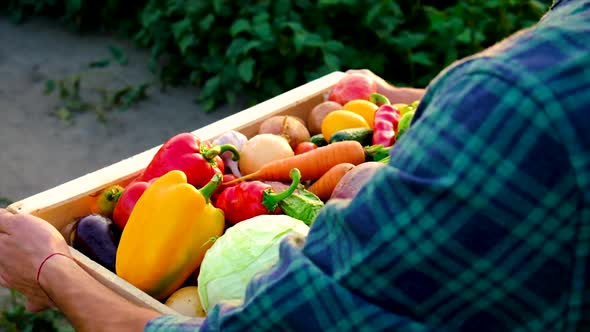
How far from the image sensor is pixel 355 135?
2.12m

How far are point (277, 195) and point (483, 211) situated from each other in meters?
0.96

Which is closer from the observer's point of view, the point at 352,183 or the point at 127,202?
the point at 352,183

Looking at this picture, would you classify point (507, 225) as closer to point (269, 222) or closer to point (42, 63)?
point (269, 222)

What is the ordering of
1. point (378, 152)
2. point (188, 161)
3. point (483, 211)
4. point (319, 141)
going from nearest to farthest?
point (483, 211), point (188, 161), point (378, 152), point (319, 141)

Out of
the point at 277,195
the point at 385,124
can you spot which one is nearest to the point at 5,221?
the point at 277,195

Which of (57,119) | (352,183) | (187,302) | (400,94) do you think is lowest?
(57,119)

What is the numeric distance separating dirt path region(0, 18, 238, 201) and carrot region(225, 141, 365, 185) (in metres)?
1.92

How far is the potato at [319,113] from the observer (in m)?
2.34

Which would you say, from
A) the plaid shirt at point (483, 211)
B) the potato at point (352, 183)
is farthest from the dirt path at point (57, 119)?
the plaid shirt at point (483, 211)

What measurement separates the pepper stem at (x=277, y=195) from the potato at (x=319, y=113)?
539 millimetres

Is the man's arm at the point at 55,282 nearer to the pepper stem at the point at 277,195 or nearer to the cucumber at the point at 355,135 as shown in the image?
the pepper stem at the point at 277,195

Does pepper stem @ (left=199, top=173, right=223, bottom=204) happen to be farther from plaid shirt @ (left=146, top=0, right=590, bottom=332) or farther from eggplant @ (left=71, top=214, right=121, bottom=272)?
plaid shirt @ (left=146, top=0, right=590, bottom=332)

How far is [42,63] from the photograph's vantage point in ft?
15.5

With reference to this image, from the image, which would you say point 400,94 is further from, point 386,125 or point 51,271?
point 51,271
